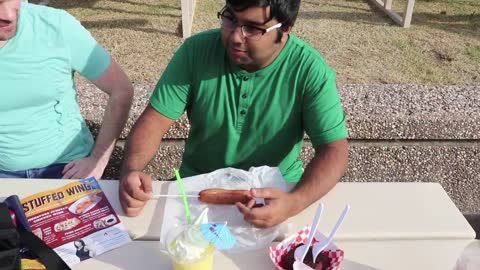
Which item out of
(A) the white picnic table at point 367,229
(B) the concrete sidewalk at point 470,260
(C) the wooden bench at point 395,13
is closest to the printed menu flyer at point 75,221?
(A) the white picnic table at point 367,229

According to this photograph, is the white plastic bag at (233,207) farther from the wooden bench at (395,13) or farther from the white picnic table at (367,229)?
the wooden bench at (395,13)

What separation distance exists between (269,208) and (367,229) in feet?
0.96

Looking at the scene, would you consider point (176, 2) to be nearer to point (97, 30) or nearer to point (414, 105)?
point (97, 30)

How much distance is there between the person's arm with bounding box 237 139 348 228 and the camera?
4.49ft

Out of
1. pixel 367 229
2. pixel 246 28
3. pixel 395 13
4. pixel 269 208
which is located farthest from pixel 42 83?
pixel 395 13

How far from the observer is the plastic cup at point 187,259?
1163mm

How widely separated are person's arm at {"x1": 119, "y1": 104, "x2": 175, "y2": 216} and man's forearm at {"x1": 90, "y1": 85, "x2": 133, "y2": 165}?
0.26 metres

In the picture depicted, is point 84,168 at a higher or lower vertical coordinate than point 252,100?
lower

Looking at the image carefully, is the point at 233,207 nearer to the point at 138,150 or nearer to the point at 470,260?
the point at 138,150

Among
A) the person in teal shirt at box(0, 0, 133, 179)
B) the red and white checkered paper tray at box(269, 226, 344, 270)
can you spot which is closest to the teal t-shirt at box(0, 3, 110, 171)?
the person in teal shirt at box(0, 0, 133, 179)

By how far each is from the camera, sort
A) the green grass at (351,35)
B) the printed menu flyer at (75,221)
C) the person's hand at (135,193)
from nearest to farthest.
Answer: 1. the printed menu flyer at (75,221)
2. the person's hand at (135,193)
3. the green grass at (351,35)

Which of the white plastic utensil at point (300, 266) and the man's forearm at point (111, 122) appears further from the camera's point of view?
the man's forearm at point (111, 122)

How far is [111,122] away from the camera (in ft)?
6.74

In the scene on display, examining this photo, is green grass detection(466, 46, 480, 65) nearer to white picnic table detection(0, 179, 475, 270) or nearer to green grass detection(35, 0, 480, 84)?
green grass detection(35, 0, 480, 84)
